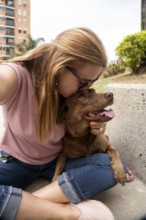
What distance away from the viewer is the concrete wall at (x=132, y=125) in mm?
2529

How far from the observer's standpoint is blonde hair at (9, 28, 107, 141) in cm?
194

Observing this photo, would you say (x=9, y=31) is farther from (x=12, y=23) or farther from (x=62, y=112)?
(x=62, y=112)

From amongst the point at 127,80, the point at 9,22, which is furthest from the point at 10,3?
the point at 127,80

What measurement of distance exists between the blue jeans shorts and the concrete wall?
438 millimetres

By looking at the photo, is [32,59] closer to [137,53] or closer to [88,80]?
[88,80]

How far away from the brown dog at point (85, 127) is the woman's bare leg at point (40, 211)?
44 centimetres

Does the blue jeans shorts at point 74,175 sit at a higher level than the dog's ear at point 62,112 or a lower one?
lower

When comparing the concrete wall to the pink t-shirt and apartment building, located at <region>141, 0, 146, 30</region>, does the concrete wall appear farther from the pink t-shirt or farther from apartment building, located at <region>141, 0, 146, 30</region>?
apartment building, located at <region>141, 0, 146, 30</region>

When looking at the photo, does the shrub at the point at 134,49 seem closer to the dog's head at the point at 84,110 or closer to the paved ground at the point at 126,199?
the paved ground at the point at 126,199

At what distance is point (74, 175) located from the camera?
206 centimetres

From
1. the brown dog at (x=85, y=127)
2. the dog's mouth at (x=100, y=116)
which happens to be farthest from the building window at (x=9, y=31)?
the dog's mouth at (x=100, y=116)

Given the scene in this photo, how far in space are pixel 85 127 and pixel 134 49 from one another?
19.4 feet

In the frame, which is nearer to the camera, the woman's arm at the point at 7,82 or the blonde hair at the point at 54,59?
the woman's arm at the point at 7,82

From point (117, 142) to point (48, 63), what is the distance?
1292mm
